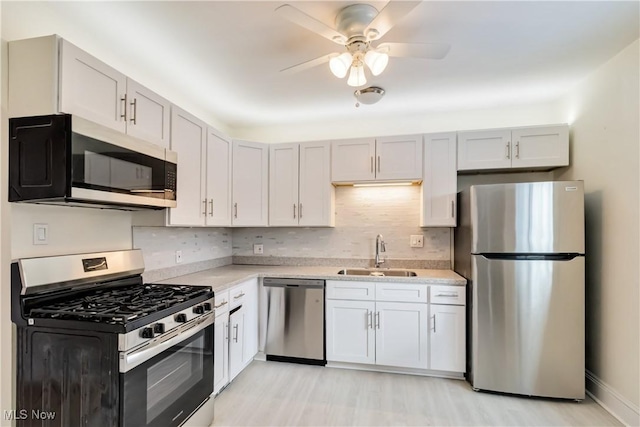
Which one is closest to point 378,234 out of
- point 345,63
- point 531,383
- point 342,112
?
point 342,112

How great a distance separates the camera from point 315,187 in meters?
3.28

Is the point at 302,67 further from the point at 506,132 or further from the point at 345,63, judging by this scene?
the point at 506,132

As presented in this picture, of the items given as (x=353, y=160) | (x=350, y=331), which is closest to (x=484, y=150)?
(x=353, y=160)

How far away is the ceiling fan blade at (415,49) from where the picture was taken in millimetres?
1662

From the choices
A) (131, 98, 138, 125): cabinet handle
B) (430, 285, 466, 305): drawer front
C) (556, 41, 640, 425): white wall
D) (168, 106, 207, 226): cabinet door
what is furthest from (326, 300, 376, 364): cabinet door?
(131, 98, 138, 125): cabinet handle

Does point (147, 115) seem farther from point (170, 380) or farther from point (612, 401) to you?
point (612, 401)

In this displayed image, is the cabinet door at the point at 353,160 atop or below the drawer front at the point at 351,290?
atop

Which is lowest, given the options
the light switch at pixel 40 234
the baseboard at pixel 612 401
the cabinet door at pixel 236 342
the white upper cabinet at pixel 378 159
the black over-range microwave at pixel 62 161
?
the baseboard at pixel 612 401

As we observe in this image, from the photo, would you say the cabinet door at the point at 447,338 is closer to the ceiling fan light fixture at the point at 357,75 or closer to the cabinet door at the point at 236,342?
the cabinet door at the point at 236,342

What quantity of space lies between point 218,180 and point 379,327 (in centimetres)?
194

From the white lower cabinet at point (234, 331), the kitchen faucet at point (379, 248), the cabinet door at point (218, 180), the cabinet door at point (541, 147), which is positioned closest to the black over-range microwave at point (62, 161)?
the cabinet door at point (218, 180)

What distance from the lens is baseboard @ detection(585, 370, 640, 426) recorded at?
2.04 meters

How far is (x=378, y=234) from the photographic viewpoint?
342 centimetres

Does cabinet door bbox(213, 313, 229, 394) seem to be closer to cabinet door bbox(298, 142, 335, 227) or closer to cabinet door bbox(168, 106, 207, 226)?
cabinet door bbox(168, 106, 207, 226)
